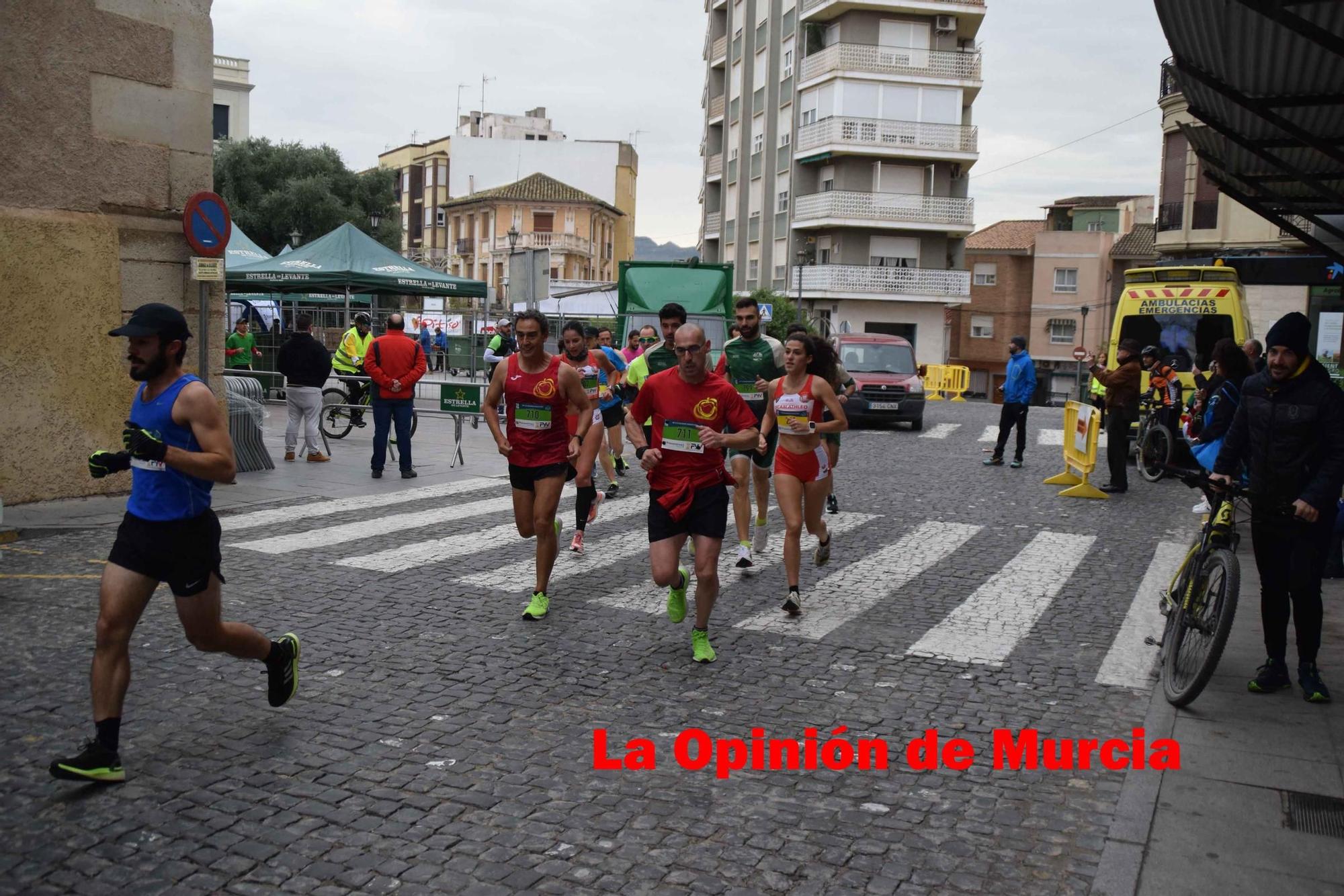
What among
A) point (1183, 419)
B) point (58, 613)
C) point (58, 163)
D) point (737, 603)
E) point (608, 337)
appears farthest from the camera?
point (608, 337)

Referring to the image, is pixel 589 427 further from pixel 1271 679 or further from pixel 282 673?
pixel 1271 679

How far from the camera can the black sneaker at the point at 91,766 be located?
4.53m

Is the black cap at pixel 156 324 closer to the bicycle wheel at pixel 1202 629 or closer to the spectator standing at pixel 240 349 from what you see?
the bicycle wheel at pixel 1202 629

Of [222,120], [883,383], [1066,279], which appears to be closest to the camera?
[883,383]

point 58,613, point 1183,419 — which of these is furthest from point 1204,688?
point 1183,419

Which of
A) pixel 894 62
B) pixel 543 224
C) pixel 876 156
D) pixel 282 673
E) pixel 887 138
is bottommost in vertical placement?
pixel 282 673

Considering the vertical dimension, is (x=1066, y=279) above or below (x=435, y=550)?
above

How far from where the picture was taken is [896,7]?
5106 centimetres

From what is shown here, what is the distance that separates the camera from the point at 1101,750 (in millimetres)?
5402

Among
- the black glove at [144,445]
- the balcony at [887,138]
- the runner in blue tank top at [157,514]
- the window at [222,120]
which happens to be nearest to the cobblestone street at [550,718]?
the runner in blue tank top at [157,514]

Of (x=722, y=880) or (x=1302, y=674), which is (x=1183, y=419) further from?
(x=722, y=880)

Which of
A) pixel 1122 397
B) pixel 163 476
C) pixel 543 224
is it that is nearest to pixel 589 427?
pixel 163 476

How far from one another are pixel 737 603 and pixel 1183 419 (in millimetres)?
9020

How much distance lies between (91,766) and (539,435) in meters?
3.60
